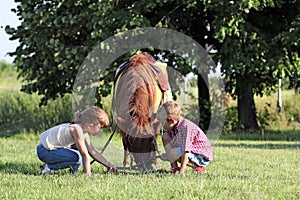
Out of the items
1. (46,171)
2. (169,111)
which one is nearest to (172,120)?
(169,111)

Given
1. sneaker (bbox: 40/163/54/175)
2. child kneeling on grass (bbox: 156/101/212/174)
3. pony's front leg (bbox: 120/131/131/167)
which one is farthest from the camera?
pony's front leg (bbox: 120/131/131/167)

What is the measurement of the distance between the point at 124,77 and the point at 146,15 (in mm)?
9098

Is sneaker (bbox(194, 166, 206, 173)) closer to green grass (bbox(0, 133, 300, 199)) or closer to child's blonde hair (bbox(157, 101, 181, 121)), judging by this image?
green grass (bbox(0, 133, 300, 199))

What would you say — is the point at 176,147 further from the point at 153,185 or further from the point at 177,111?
the point at 153,185

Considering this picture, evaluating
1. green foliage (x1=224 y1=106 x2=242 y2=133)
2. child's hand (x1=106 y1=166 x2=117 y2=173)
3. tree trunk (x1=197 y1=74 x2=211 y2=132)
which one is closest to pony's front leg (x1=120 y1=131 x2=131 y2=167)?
child's hand (x1=106 y1=166 x2=117 y2=173)

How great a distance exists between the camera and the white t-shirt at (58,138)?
7219mm

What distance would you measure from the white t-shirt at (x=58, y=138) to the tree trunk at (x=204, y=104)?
1062cm

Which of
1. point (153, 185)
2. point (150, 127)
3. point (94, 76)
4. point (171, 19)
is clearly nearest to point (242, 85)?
point (171, 19)

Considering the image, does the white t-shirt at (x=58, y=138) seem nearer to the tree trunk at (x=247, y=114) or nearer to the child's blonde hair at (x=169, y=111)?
the child's blonde hair at (x=169, y=111)

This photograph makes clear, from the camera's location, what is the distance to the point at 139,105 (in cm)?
766

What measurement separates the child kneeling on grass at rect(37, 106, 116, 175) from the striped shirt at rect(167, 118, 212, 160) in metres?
0.88

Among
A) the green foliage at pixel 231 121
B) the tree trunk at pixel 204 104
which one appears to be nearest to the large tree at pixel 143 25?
the tree trunk at pixel 204 104

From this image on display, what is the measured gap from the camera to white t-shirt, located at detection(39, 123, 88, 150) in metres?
7.22

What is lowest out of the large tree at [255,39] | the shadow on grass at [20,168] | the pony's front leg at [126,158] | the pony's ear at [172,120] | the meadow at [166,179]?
the shadow on grass at [20,168]
